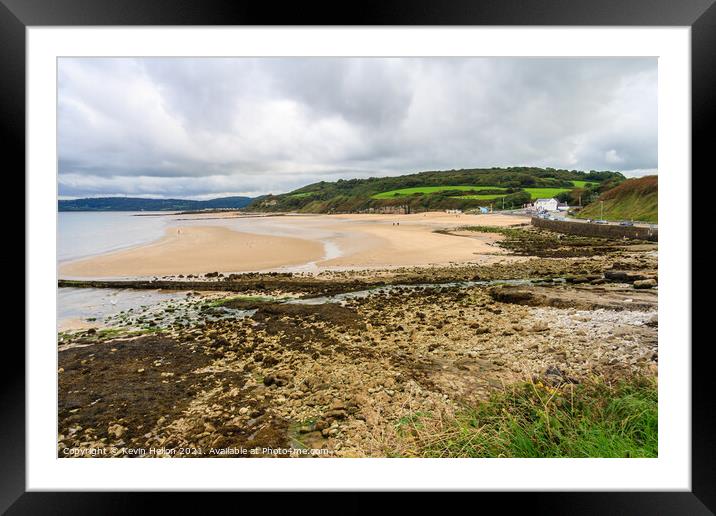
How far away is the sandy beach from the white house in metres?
0.39

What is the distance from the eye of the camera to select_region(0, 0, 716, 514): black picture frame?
4.09 feet

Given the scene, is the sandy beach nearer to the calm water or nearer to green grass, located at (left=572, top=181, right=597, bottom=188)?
the calm water

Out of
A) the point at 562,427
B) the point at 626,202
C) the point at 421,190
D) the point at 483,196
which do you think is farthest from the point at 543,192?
the point at 562,427

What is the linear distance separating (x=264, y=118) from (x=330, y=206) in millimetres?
1314

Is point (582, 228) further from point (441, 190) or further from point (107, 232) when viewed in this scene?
point (107, 232)

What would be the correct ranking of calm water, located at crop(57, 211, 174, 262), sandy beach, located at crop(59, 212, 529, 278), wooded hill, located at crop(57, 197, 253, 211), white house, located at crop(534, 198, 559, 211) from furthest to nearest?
sandy beach, located at crop(59, 212, 529, 278), white house, located at crop(534, 198, 559, 211), wooded hill, located at crop(57, 197, 253, 211), calm water, located at crop(57, 211, 174, 262)

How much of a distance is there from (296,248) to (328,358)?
3.04m

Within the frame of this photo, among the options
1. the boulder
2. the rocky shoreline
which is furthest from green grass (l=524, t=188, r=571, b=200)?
the boulder

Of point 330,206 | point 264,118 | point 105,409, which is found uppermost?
point 264,118
